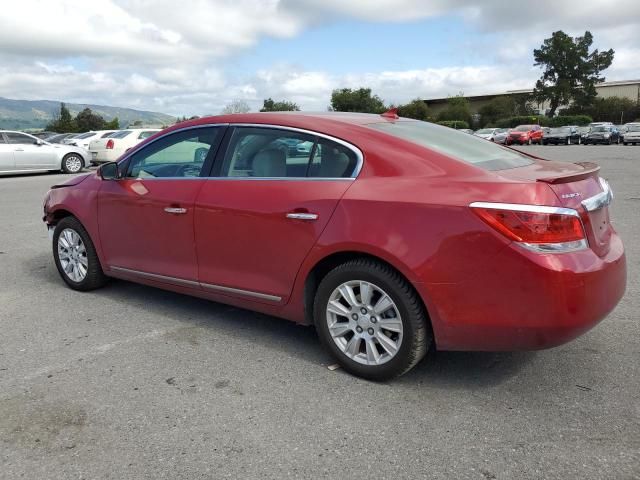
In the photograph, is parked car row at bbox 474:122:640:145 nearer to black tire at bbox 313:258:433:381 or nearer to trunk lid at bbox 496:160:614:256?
trunk lid at bbox 496:160:614:256

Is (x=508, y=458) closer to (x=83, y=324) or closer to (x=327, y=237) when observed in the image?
(x=327, y=237)

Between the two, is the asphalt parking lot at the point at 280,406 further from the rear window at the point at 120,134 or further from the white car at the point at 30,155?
the rear window at the point at 120,134

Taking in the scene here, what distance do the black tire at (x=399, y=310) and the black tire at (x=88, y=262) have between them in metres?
2.57

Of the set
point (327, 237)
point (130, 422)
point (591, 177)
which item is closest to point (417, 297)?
point (327, 237)

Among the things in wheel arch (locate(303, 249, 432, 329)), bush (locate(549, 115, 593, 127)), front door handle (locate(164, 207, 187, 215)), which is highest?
front door handle (locate(164, 207, 187, 215))

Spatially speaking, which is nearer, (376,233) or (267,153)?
(376,233)

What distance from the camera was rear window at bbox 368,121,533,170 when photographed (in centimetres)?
351

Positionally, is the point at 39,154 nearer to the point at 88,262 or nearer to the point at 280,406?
the point at 88,262

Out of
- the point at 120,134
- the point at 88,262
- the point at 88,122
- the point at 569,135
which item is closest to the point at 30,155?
the point at 120,134

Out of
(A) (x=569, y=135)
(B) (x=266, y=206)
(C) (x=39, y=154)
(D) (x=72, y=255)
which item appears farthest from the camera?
(A) (x=569, y=135)

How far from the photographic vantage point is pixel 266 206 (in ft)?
12.3

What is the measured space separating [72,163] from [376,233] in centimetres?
1900

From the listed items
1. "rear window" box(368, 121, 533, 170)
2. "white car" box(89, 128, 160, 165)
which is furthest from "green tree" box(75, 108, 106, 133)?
"rear window" box(368, 121, 533, 170)

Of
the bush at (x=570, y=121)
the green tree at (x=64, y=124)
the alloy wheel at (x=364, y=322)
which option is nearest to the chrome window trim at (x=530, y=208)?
the alloy wheel at (x=364, y=322)
